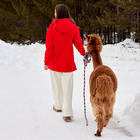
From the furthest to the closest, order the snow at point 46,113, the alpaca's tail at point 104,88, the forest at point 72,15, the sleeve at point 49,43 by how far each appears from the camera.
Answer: the forest at point 72,15 < the sleeve at point 49,43 < the snow at point 46,113 < the alpaca's tail at point 104,88

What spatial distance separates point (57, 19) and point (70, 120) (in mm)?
1980

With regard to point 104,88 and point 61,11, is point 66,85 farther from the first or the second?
point 61,11

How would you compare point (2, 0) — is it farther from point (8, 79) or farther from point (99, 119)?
point (99, 119)

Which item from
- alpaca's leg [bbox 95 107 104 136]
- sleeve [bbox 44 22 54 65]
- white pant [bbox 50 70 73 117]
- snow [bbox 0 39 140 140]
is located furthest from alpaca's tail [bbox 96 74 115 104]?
sleeve [bbox 44 22 54 65]

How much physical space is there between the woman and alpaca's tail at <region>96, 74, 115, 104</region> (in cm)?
86

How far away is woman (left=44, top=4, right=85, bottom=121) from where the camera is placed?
331 centimetres

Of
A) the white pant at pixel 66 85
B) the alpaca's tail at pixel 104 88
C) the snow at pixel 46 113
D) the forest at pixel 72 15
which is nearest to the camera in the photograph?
the alpaca's tail at pixel 104 88

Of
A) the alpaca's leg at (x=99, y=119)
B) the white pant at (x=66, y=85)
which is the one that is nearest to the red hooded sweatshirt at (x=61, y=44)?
the white pant at (x=66, y=85)

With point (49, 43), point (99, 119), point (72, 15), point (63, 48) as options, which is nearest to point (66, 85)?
point (63, 48)

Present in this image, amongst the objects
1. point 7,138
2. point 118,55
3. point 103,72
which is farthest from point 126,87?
point 118,55

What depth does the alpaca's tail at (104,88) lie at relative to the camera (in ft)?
9.07

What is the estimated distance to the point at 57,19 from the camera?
332 cm

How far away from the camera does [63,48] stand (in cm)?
344

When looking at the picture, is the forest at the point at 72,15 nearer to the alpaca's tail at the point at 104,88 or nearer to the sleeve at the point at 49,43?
the sleeve at the point at 49,43
